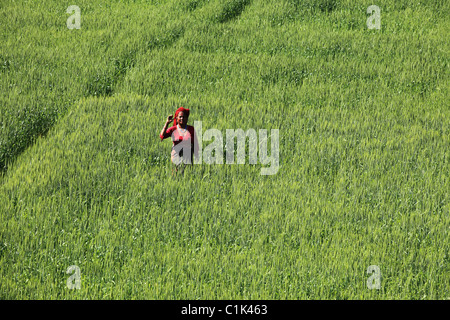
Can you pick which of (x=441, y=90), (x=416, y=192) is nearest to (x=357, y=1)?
(x=441, y=90)

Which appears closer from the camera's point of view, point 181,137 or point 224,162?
point 181,137

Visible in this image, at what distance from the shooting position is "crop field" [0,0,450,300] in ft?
15.1

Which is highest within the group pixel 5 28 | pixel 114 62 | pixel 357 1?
pixel 357 1

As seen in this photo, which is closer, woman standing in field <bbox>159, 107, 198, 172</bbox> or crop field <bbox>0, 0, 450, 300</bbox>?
crop field <bbox>0, 0, 450, 300</bbox>

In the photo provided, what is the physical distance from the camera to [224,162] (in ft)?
22.2

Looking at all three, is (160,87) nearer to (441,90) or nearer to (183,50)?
(183,50)

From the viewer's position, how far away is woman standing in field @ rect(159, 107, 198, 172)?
5637 millimetres

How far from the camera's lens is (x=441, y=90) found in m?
9.74

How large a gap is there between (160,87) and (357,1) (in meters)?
7.20

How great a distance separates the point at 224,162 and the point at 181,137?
1263 millimetres

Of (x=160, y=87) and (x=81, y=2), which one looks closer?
(x=160, y=87)

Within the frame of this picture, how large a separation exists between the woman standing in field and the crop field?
425mm
